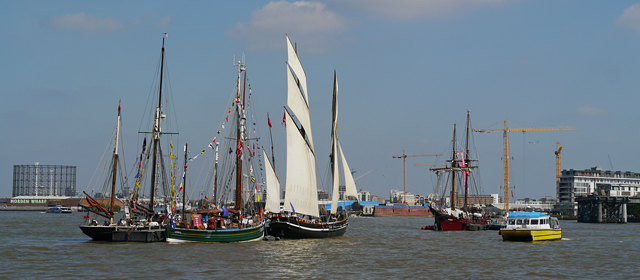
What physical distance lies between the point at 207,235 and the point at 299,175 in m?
14.3

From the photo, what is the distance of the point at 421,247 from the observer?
232 ft

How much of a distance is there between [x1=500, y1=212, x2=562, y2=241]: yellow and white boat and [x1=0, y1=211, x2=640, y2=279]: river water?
6.53 feet

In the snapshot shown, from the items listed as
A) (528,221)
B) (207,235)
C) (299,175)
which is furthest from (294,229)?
(528,221)

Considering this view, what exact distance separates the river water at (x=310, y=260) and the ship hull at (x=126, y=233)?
4.96 feet

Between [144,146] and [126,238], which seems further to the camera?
[144,146]

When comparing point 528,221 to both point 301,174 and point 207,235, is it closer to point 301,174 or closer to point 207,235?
point 301,174

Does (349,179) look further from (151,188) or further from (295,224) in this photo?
(151,188)

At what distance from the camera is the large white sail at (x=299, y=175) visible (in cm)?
7306

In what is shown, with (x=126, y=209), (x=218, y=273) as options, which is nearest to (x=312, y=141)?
(x=126, y=209)

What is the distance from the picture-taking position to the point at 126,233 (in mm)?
66438

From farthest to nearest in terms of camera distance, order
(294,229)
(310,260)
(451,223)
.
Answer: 1. (451,223)
2. (294,229)
3. (310,260)

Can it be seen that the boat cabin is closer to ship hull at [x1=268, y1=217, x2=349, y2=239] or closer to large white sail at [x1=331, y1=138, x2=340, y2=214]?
large white sail at [x1=331, y1=138, x2=340, y2=214]

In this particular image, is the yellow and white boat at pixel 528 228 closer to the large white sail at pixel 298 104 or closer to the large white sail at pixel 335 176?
the large white sail at pixel 335 176

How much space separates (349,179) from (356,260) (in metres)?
27.3
